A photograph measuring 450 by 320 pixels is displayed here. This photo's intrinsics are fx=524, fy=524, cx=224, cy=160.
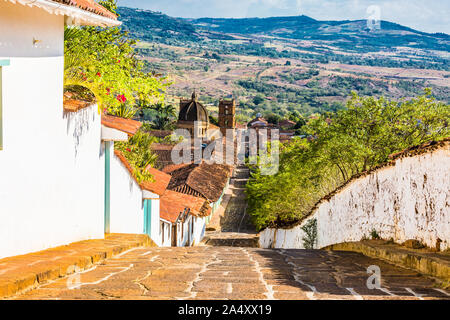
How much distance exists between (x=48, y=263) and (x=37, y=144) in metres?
1.31

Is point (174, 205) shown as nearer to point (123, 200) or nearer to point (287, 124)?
point (123, 200)

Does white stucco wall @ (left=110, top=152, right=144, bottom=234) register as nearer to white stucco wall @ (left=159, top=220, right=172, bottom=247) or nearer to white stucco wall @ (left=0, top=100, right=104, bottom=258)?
white stucco wall @ (left=0, top=100, right=104, bottom=258)

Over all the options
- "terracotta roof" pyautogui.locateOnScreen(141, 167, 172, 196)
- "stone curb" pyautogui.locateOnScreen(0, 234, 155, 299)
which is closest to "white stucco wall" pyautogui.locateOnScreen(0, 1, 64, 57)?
"stone curb" pyautogui.locateOnScreen(0, 234, 155, 299)

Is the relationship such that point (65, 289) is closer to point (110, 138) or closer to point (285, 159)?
point (110, 138)

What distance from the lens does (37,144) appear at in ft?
17.6

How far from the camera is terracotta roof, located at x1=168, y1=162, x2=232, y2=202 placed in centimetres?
Answer: 3641

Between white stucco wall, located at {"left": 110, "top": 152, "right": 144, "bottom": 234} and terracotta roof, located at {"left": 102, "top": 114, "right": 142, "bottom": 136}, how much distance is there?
54cm

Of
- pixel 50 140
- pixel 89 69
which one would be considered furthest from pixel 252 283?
pixel 89 69

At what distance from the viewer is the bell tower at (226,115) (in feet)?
288

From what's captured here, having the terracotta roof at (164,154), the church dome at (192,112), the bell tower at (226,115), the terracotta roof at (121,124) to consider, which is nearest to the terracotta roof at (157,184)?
the terracotta roof at (121,124)

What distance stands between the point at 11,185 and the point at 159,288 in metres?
1.79

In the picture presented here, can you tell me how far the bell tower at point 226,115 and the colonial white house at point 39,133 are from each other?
264ft

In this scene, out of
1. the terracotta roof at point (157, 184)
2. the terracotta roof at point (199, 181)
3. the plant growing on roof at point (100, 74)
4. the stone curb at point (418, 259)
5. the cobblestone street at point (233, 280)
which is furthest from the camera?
the terracotta roof at point (199, 181)

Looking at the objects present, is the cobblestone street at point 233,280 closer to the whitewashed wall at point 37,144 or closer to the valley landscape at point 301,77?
the whitewashed wall at point 37,144
